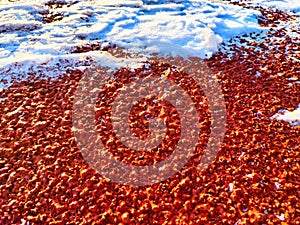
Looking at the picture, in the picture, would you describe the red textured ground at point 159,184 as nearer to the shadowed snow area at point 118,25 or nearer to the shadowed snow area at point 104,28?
the shadowed snow area at point 104,28

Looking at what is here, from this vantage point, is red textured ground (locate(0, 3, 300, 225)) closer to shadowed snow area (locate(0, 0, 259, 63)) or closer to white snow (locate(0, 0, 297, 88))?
white snow (locate(0, 0, 297, 88))

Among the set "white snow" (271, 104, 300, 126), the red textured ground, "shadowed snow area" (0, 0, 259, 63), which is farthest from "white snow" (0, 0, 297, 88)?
"white snow" (271, 104, 300, 126)

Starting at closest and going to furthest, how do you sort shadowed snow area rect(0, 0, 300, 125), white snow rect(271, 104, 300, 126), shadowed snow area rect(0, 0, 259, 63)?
1. white snow rect(271, 104, 300, 126)
2. shadowed snow area rect(0, 0, 300, 125)
3. shadowed snow area rect(0, 0, 259, 63)

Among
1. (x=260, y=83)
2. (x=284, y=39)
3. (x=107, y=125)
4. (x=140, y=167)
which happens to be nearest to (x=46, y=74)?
(x=107, y=125)

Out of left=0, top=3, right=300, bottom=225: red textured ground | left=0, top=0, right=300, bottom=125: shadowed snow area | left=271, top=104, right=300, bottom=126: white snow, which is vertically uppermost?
left=0, top=0, right=300, bottom=125: shadowed snow area

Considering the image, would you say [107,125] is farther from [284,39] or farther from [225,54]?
[284,39]

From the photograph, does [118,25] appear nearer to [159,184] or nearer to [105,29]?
[105,29]
